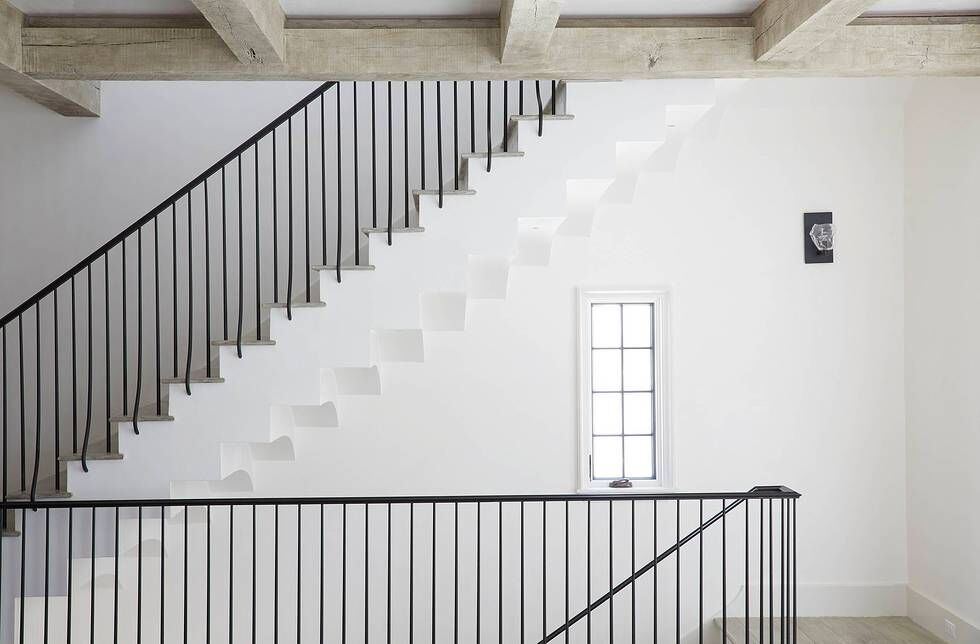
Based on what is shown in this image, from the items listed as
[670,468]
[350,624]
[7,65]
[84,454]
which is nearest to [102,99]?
[7,65]

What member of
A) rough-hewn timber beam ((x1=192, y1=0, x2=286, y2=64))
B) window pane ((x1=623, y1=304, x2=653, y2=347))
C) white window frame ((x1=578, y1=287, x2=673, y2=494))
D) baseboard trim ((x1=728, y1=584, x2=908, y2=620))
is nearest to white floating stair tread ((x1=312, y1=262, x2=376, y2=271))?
rough-hewn timber beam ((x1=192, y1=0, x2=286, y2=64))

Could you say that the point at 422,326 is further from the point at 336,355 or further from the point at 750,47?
the point at 750,47

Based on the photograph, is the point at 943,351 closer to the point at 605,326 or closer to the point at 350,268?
the point at 605,326

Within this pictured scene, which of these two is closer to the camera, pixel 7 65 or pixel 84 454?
pixel 7 65

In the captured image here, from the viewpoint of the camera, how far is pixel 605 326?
5.97 metres

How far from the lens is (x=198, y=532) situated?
573cm

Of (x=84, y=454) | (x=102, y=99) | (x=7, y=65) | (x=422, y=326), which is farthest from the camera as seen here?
(x=102, y=99)

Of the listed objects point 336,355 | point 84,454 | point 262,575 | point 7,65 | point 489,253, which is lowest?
point 262,575

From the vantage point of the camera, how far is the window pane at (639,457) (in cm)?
597

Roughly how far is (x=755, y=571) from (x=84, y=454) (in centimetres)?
430

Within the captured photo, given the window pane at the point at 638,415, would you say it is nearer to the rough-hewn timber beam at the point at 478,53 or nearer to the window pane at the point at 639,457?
the window pane at the point at 639,457

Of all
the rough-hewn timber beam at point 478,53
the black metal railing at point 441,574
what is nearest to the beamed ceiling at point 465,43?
the rough-hewn timber beam at point 478,53

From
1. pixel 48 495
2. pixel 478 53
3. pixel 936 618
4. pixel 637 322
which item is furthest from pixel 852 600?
pixel 48 495

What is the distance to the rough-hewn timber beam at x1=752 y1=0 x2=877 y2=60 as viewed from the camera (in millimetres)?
3475
